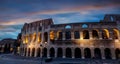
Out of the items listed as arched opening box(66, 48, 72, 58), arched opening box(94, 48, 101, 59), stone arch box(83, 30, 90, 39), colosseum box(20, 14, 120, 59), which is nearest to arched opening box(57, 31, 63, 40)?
colosseum box(20, 14, 120, 59)

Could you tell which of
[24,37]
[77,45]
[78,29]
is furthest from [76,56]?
[24,37]

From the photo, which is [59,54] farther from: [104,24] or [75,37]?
[104,24]

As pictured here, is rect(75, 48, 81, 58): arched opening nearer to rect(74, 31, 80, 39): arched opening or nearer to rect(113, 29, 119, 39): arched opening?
rect(74, 31, 80, 39): arched opening

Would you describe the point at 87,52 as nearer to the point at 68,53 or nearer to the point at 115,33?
the point at 68,53

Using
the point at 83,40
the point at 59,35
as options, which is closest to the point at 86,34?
the point at 83,40

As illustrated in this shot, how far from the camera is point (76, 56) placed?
33750mm

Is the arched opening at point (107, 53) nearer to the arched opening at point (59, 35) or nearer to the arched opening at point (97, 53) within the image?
the arched opening at point (97, 53)

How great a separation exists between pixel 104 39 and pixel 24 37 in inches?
1199

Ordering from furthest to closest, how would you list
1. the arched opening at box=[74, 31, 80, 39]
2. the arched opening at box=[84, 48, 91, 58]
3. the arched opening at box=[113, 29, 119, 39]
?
the arched opening at box=[74, 31, 80, 39] → the arched opening at box=[113, 29, 119, 39] → the arched opening at box=[84, 48, 91, 58]

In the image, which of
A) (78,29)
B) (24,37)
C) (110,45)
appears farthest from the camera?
(24,37)

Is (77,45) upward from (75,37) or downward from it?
downward

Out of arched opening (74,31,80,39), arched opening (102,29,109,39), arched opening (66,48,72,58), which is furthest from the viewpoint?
arched opening (74,31,80,39)

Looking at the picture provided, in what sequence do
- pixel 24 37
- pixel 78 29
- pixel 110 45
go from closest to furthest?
1. pixel 110 45
2. pixel 78 29
3. pixel 24 37

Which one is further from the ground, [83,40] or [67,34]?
[67,34]
